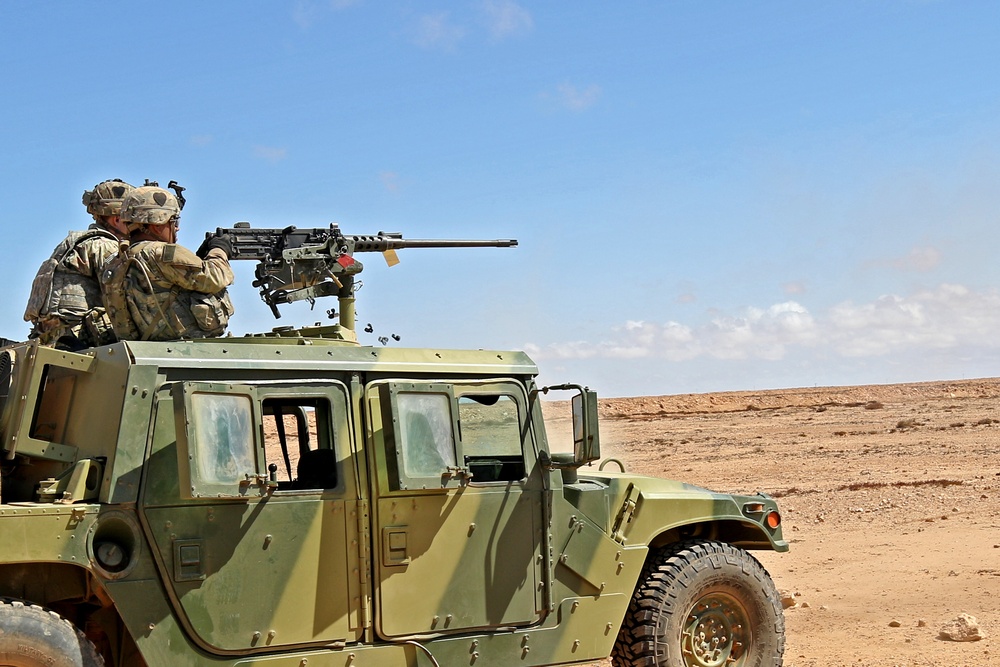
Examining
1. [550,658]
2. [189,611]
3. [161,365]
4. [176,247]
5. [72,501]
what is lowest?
[550,658]

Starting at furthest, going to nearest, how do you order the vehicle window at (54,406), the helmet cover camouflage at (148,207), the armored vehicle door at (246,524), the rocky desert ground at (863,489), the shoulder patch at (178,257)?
the rocky desert ground at (863,489)
the helmet cover camouflage at (148,207)
the shoulder patch at (178,257)
the vehicle window at (54,406)
the armored vehicle door at (246,524)

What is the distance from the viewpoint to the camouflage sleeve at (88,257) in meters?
7.59

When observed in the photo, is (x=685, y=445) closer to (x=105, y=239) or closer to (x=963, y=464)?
(x=963, y=464)

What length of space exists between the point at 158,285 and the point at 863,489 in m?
14.1

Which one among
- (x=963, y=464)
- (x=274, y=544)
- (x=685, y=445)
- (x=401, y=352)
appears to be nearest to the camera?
(x=274, y=544)

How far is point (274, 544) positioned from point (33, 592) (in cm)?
117

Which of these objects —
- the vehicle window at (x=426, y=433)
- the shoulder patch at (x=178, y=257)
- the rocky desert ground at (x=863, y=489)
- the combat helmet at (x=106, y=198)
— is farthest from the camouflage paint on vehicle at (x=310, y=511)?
the rocky desert ground at (x=863, y=489)

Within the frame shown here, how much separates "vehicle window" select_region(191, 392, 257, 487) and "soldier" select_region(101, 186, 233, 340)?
111 cm

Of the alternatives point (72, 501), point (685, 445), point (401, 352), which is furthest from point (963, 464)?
point (72, 501)

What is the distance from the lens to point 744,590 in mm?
7723

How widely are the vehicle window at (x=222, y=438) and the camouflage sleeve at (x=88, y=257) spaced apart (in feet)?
6.09

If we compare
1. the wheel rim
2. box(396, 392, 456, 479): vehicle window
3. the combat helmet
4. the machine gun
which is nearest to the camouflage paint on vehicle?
box(396, 392, 456, 479): vehicle window

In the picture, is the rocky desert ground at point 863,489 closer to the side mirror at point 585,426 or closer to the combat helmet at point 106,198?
the side mirror at point 585,426

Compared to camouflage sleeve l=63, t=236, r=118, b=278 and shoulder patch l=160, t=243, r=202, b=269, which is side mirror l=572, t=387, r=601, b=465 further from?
camouflage sleeve l=63, t=236, r=118, b=278
